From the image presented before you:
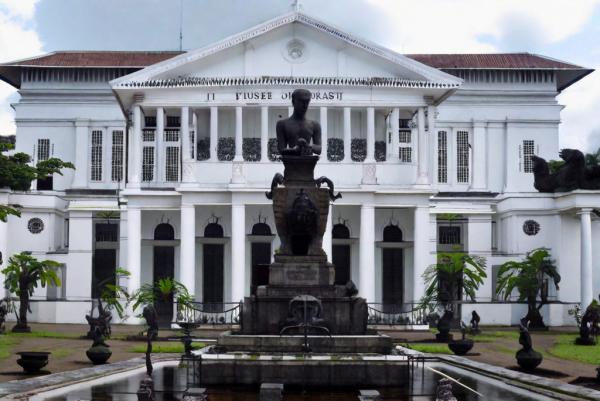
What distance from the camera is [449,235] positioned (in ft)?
194

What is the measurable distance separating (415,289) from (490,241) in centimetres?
846

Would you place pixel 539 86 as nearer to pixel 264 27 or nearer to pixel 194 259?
pixel 264 27

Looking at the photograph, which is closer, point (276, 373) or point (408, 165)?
point (276, 373)

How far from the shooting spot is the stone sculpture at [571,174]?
169 feet

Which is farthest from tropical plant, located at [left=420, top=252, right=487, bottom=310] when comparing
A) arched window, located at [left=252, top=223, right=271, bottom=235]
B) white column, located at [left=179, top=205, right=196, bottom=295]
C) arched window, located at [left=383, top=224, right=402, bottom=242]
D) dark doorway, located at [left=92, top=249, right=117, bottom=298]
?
dark doorway, located at [left=92, top=249, right=117, bottom=298]

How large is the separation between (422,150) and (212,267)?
1299 cm

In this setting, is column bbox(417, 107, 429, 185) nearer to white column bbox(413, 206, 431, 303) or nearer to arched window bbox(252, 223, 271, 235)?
white column bbox(413, 206, 431, 303)

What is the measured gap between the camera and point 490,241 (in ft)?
185

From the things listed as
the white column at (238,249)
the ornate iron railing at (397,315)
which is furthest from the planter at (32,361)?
the white column at (238,249)

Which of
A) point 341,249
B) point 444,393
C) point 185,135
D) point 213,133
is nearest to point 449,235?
point 341,249

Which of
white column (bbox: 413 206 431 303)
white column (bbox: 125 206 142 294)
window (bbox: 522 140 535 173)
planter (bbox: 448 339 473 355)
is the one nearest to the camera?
planter (bbox: 448 339 473 355)

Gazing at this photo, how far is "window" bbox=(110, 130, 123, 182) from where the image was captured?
69938 mm

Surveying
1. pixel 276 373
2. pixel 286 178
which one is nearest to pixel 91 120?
pixel 286 178

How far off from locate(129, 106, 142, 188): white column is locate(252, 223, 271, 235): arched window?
687 centimetres
